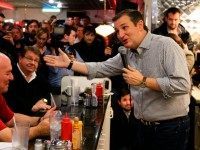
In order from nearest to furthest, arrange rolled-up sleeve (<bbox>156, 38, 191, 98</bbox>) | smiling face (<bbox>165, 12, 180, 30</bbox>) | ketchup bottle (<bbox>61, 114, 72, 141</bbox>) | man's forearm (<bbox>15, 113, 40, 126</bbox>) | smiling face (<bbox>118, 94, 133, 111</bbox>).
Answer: ketchup bottle (<bbox>61, 114, 72, 141</bbox>) → rolled-up sleeve (<bbox>156, 38, 191, 98</bbox>) → man's forearm (<bbox>15, 113, 40, 126</bbox>) → smiling face (<bbox>118, 94, 133, 111</bbox>) → smiling face (<bbox>165, 12, 180, 30</bbox>)

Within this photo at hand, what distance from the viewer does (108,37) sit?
25.0 feet

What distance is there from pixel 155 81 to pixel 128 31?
1.62 ft

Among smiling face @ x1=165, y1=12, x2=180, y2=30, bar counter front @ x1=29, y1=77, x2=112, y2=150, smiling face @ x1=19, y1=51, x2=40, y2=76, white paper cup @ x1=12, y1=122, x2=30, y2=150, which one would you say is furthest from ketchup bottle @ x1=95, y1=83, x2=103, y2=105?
white paper cup @ x1=12, y1=122, x2=30, y2=150

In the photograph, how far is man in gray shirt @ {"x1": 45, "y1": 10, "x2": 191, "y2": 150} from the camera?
3008mm

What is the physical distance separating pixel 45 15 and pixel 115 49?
89.2 feet

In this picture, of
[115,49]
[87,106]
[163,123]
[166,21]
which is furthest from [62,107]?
[115,49]

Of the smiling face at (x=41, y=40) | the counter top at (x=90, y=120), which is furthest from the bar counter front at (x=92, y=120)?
the smiling face at (x=41, y=40)

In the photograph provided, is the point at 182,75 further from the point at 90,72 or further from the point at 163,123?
the point at 90,72

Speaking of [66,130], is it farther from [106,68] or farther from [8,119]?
[106,68]

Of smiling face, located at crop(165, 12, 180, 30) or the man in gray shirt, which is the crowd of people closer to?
the man in gray shirt

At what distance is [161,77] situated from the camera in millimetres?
3141

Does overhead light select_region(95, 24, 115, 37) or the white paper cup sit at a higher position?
overhead light select_region(95, 24, 115, 37)

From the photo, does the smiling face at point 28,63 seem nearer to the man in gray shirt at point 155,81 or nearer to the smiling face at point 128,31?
the man in gray shirt at point 155,81

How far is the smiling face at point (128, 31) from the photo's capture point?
3150 mm
